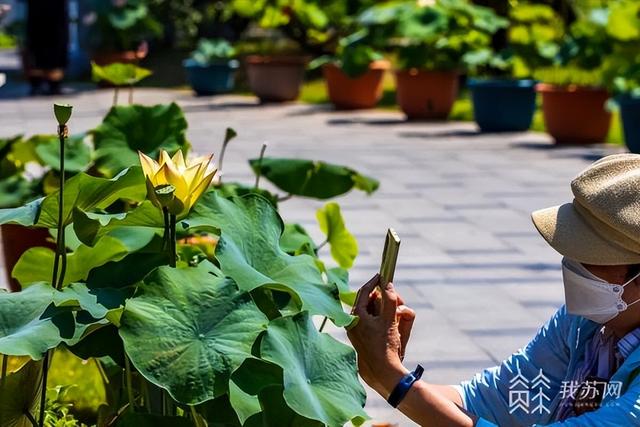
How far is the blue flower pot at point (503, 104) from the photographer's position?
11.5 m

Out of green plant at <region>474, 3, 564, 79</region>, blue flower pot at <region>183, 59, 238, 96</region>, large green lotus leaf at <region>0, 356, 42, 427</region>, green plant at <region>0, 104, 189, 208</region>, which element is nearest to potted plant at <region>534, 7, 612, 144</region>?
green plant at <region>474, 3, 564, 79</region>

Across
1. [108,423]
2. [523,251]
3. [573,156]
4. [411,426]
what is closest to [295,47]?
[573,156]

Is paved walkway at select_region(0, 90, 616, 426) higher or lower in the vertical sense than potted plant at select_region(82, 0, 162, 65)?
higher

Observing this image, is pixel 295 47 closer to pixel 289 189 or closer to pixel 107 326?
pixel 289 189

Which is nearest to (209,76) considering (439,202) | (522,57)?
(522,57)

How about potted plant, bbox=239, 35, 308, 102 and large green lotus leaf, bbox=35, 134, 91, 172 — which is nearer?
large green lotus leaf, bbox=35, 134, 91, 172

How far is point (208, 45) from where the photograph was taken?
1625cm

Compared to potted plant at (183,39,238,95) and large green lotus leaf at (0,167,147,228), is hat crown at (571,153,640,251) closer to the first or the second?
large green lotus leaf at (0,167,147,228)

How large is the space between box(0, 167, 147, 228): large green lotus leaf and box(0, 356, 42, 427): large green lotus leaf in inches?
9.8

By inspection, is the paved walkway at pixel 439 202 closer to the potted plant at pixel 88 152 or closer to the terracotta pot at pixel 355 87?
the terracotta pot at pixel 355 87

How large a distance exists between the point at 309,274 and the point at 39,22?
1467cm

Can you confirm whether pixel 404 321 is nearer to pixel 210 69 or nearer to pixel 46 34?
pixel 210 69

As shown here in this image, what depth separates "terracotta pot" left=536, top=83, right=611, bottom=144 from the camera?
35.0ft

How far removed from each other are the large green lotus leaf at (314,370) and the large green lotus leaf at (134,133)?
1.69 metres
